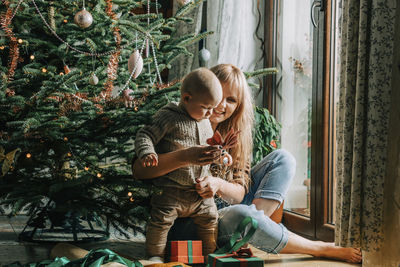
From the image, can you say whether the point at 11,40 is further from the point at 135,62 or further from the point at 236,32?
the point at 236,32

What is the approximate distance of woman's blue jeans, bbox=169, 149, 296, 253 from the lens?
4.98 ft

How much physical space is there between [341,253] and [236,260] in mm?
801

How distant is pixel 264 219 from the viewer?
1.52 meters

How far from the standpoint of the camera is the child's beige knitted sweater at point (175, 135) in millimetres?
1406

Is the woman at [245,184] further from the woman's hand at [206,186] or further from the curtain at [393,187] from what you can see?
the curtain at [393,187]

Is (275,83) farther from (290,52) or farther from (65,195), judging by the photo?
(65,195)

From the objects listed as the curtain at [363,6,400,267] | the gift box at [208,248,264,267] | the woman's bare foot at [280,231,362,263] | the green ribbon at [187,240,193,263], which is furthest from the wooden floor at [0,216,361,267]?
the gift box at [208,248,264,267]

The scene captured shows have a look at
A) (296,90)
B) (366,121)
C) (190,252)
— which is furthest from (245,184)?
(296,90)

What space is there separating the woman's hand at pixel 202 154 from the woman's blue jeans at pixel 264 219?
30 cm

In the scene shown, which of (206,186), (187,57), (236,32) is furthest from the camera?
(187,57)

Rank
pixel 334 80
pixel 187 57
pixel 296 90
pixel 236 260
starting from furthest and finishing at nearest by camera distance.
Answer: pixel 187 57 → pixel 296 90 → pixel 334 80 → pixel 236 260

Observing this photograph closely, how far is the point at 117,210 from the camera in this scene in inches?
61.8

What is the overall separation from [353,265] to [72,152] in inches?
43.4

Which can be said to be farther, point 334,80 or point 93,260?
point 334,80
